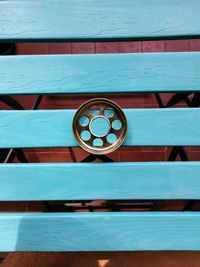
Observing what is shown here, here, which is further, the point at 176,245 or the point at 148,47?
the point at 148,47

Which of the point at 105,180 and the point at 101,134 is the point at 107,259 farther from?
the point at 101,134

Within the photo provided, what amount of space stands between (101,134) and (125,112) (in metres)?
0.12

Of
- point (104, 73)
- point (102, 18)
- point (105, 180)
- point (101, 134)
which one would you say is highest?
point (102, 18)

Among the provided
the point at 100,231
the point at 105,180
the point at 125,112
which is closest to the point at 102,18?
the point at 125,112

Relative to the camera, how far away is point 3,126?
1.03 meters

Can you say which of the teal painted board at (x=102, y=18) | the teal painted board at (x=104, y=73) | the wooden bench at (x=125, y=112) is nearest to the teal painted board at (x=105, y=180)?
the wooden bench at (x=125, y=112)

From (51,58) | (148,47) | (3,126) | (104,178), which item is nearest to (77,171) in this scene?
(104,178)

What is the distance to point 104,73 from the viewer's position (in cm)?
102

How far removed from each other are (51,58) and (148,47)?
89cm

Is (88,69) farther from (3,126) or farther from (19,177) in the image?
(19,177)

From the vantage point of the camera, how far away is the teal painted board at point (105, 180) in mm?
1029

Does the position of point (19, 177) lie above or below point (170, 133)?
below

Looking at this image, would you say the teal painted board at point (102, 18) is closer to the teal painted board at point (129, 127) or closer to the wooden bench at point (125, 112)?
the wooden bench at point (125, 112)

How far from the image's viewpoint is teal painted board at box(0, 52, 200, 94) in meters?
1.01
